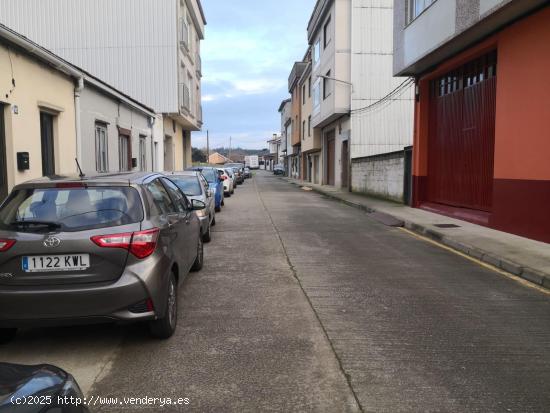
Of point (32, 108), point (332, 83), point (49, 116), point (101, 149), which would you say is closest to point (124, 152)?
point (101, 149)

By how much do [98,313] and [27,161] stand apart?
6449mm

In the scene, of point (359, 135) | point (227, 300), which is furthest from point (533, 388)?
point (359, 135)

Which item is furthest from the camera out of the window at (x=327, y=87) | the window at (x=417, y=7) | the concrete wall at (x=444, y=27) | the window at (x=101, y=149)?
the window at (x=327, y=87)

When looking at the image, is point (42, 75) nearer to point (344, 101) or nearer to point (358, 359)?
point (358, 359)

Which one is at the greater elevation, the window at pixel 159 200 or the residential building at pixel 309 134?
the residential building at pixel 309 134

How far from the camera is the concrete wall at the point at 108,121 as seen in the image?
43.4 feet

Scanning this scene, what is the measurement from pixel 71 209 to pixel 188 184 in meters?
7.14

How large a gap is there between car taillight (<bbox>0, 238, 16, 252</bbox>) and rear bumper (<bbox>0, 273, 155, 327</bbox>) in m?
0.33

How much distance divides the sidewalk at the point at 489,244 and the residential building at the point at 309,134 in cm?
2409

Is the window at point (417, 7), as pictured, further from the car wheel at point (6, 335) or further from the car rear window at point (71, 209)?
the car wheel at point (6, 335)

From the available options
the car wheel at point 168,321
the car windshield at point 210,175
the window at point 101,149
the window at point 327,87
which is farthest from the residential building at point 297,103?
the car wheel at point 168,321

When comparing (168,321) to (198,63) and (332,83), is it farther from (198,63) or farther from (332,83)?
(198,63)

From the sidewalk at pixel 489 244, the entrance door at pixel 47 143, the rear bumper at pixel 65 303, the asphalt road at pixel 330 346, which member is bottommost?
the asphalt road at pixel 330 346

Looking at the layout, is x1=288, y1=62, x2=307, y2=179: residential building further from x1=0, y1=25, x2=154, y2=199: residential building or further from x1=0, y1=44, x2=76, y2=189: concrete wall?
x1=0, y1=44, x2=76, y2=189: concrete wall
